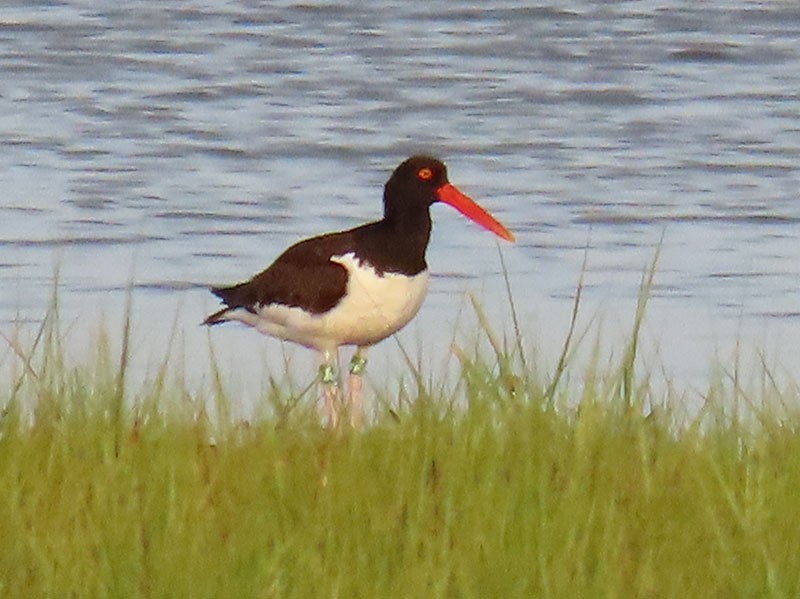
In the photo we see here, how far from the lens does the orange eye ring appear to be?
26.0ft

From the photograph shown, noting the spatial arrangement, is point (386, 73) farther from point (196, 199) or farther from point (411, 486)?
point (411, 486)

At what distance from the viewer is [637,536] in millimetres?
5238

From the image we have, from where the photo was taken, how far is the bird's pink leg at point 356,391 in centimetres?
621

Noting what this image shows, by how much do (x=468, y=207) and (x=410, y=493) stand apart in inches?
110

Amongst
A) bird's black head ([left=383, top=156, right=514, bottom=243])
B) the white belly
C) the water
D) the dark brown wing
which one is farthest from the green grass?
bird's black head ([left=383, top=156, right=514, bottom=243])

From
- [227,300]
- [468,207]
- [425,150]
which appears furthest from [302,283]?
[425,150]

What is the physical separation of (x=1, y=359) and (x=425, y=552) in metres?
2.14

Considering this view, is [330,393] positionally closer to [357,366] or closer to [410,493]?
[357,366]

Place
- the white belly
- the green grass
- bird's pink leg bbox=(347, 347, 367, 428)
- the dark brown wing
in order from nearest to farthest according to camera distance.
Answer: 1. the green grass
2. bird's pink leg bbox=(347, 347, 367, 428)
3. the white belly
4. the dark brown wing

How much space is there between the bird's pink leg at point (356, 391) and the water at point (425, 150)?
201 millimetres

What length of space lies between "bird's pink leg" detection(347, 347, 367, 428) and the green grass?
3.8 inches

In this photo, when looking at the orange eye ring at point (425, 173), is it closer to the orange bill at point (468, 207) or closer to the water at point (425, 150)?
the orange bill at point (468, 207)

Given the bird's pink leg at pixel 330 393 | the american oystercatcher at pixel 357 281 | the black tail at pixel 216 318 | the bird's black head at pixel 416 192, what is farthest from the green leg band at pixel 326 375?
the black tail at pixel 216 318

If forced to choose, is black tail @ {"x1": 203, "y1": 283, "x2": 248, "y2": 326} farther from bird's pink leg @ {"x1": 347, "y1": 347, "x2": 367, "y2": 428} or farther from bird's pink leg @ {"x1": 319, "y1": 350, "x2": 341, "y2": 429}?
bird's pink leg @ {"x1": 319, "y1": 350, "x2": 341, "y2": 429}
